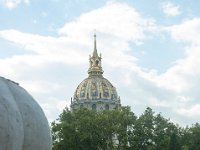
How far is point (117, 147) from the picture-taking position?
52562 mm

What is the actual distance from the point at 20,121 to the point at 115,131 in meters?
45.2

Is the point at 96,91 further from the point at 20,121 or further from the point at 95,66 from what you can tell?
the point at 20,121

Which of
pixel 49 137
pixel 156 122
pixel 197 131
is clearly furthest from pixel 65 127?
pixel 49 137

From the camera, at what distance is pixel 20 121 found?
25.2 ft

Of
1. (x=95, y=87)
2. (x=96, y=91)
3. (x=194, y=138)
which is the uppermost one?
(x=95, y=87)

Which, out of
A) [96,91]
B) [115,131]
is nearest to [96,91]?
[96,91]

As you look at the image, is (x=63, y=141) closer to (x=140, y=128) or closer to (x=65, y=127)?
(x=65, y=127)

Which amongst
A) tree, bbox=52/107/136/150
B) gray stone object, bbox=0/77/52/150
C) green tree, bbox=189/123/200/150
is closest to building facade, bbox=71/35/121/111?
green tree, bbox=189/123/200/150

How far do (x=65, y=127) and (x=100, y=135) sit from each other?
12.4 feet

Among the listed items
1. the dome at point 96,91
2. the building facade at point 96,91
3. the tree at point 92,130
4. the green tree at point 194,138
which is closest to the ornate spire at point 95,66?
the building facade at point 96,91

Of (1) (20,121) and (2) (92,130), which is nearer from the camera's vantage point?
(1) (20,121)

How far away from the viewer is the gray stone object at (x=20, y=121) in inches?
289

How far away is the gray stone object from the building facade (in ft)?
417

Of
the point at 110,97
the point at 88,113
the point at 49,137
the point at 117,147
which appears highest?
the point at 110,97
